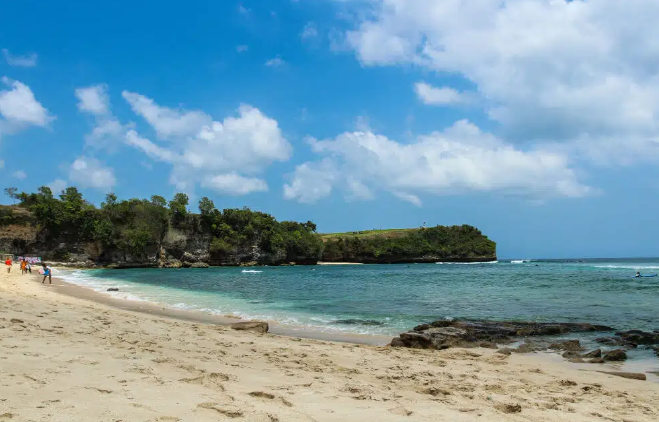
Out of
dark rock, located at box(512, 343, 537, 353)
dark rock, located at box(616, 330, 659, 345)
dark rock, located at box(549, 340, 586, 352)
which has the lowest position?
dark rock, located at box(512, 343, 537, 353)

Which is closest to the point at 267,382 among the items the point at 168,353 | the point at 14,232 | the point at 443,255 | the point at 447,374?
the point at 168,353

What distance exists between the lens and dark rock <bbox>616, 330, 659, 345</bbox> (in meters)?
11.5

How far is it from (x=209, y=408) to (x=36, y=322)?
7738 mm

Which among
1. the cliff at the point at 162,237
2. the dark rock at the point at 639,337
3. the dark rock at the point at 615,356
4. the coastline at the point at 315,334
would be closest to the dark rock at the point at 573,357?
the coastline at the point at 315,334

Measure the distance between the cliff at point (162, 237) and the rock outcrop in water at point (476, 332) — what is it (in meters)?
75.2

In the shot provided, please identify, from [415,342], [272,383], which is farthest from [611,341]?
[272,383]

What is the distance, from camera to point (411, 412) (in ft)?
16.1

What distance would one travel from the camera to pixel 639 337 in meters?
11.8

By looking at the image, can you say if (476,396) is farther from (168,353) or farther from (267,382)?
(168,353)

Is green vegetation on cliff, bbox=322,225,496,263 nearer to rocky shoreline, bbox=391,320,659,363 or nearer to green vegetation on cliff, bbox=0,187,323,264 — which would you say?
green vegetation on cliff, bbox=0,187,323,264

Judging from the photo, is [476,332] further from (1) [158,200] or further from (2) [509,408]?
(1) [158,200]

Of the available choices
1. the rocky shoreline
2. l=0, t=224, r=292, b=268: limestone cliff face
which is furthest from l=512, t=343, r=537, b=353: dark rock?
l=0, t=224, r=292, b=268: limestone cliff face

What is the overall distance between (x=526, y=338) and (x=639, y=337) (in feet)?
10.2

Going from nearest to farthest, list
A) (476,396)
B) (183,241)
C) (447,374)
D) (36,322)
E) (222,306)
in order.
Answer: (476,396) → (447,374) → (36,322) → (222,306) → (183,241)
